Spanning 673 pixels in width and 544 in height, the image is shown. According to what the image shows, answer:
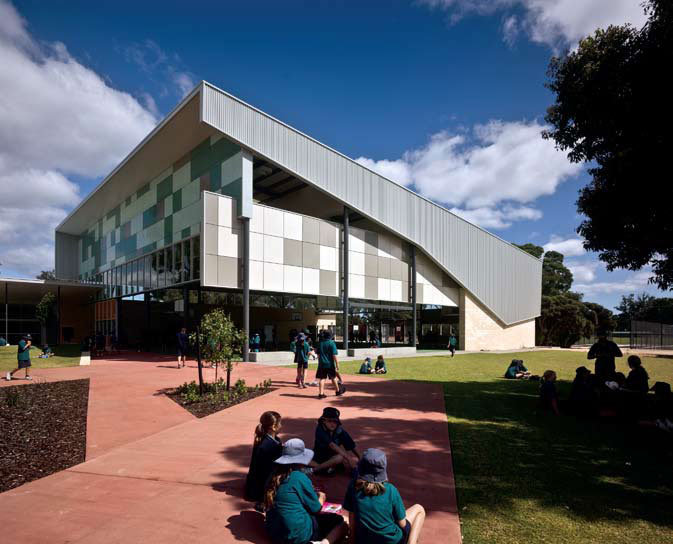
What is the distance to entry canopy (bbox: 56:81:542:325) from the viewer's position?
68.7 ft

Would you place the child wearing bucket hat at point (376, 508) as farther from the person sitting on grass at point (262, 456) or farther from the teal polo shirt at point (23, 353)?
the teal polo shirt at point (23, 353)

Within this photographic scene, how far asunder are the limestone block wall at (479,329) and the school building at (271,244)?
13 centimetres

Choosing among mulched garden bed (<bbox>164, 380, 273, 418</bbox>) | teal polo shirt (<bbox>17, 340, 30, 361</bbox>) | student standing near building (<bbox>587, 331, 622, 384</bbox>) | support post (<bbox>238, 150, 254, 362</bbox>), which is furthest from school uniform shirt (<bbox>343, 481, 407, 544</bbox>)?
support post (<bbox>238, 150, 254, 362</bbox>)

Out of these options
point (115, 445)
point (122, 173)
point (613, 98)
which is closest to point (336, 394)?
point (115, 445)

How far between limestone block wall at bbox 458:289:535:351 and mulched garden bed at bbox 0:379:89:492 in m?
28.5

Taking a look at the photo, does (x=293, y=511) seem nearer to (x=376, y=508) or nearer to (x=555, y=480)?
(x=376, y=508)

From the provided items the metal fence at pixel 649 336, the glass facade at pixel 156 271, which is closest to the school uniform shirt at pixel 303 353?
the glass facade at pixel 156 271

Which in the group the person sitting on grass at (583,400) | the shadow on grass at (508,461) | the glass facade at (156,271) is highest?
the glass facade at (156,271)

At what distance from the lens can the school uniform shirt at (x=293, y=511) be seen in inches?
133

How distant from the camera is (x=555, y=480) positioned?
17.4ft

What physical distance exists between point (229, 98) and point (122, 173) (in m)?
12.5

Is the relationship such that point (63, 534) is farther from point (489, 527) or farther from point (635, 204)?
point (635, 204)

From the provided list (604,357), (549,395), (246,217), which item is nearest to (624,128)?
(604,357)

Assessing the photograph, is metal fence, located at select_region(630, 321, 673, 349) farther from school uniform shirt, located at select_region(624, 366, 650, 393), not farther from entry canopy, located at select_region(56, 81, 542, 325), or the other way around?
school uniform shirt, located at select_region(624, 366, 650, 393)
